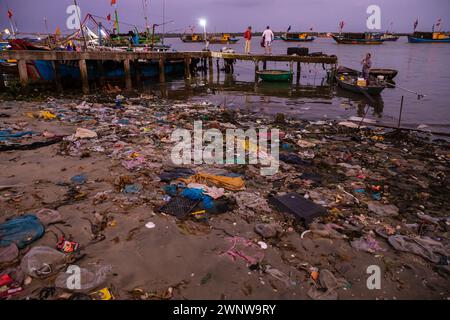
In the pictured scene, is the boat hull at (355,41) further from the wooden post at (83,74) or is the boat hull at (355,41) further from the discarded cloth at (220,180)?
the discarded cloth at (220,180)

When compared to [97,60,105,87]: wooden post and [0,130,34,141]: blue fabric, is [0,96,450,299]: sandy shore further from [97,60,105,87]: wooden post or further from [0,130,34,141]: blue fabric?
[97,60,105,87]: wooden post

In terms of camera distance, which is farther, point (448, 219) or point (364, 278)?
point (448, 219)

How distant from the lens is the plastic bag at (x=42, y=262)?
329cm

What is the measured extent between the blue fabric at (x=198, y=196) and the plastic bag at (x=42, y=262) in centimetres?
212

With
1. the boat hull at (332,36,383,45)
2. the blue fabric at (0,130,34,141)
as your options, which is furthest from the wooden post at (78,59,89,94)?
the boat hull at (332,36,383,45)

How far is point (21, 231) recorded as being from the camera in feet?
12.6

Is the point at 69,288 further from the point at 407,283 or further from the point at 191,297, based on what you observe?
the point at 407,283

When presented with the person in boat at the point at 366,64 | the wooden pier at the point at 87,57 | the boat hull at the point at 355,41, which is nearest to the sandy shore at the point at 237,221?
the wooden pier at the point at 87,57

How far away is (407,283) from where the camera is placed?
3494 mm

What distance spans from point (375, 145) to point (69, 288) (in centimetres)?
866

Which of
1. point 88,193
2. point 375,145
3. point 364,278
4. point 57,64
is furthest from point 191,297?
point 57,64

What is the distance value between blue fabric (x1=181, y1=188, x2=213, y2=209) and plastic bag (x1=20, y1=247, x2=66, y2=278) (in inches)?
83.5

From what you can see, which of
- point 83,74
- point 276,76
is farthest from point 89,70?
point 276,76

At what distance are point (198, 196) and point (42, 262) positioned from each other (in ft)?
8.01
